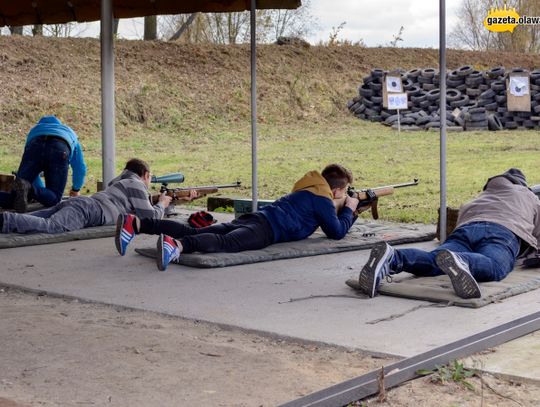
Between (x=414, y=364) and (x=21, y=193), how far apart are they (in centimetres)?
654

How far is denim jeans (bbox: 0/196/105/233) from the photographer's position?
845 centimetres

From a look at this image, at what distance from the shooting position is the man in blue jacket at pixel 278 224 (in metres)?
7.20

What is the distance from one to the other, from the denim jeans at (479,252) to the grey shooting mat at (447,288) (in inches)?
2.9

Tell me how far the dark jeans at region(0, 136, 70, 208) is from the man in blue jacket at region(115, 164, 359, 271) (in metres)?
2.68

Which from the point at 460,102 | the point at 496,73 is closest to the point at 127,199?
the point at 460,102

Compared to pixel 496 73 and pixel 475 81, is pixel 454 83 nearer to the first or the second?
pixel 475 81

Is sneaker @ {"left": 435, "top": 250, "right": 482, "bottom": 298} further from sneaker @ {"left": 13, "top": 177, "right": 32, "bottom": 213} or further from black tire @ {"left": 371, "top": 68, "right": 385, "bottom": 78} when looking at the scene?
black tire @ {"left": 371, "top": 68, "right": 385, "bottom": 78}

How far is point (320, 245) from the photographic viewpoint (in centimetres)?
775

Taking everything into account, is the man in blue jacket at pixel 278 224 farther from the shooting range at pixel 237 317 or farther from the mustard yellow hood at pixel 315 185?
the shooting range at pixel 237 317

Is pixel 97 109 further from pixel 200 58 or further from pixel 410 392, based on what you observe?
pixel 410 392

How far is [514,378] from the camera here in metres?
4.09

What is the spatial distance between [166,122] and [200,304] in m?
18.6

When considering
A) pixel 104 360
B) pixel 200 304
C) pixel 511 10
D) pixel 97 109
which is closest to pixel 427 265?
pixel 200 304

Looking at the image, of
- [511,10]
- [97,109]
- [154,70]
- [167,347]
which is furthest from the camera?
[511,10]
